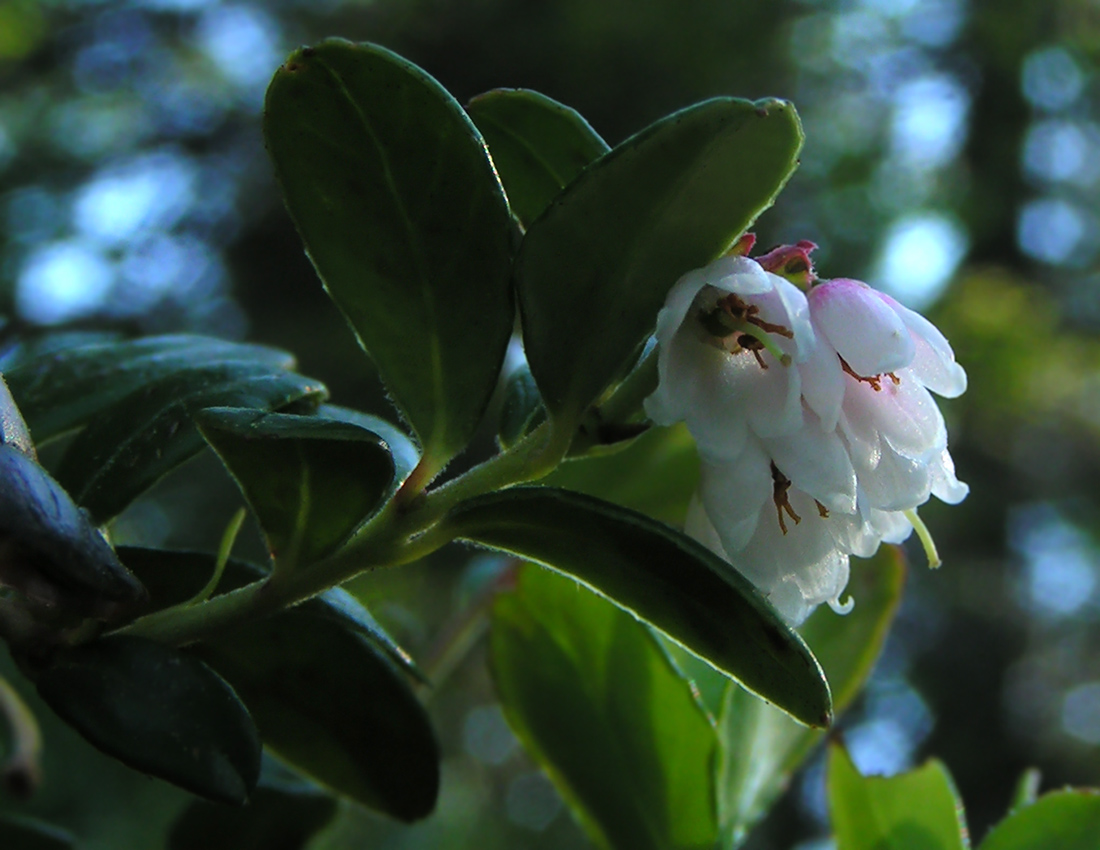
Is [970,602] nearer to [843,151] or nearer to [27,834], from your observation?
[843,151]

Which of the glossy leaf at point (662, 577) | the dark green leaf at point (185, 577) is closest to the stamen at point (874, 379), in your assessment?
the glossy leaf at point (662, 577)

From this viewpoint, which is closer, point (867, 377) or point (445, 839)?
point (867, 377)

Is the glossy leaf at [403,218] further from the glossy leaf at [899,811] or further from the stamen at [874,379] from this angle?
the glossy leaf at [899,811]

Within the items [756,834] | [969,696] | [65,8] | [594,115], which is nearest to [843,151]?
[594,115]

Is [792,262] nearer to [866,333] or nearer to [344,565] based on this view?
[866,333]

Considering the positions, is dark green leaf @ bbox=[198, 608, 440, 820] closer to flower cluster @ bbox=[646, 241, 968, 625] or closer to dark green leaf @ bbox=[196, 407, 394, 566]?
dark green leaf @ bbox=[196, 407, 394, 566]

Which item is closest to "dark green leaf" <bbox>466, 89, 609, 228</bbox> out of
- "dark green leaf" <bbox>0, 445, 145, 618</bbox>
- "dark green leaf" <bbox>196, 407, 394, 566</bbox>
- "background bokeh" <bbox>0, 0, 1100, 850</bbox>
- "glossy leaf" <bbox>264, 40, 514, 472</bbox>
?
"glossy leaf" <bbox>264, 40, 514, 472</bbox>

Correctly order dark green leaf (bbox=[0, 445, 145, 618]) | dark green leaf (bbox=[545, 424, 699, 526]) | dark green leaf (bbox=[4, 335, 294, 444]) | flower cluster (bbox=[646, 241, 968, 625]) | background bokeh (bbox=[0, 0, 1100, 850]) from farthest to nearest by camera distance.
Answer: background bokeh (bbox=[0, 0, 1100, 850])
dark green leaf (bbox=[545, 424, 699, 526])
dark green leaf (bbox=[4, 335, 294, 444])
flower cluster (bbox=[646, 241, 968, 625])
dark green leaf (bbox=[0, 445, 145, 618])
